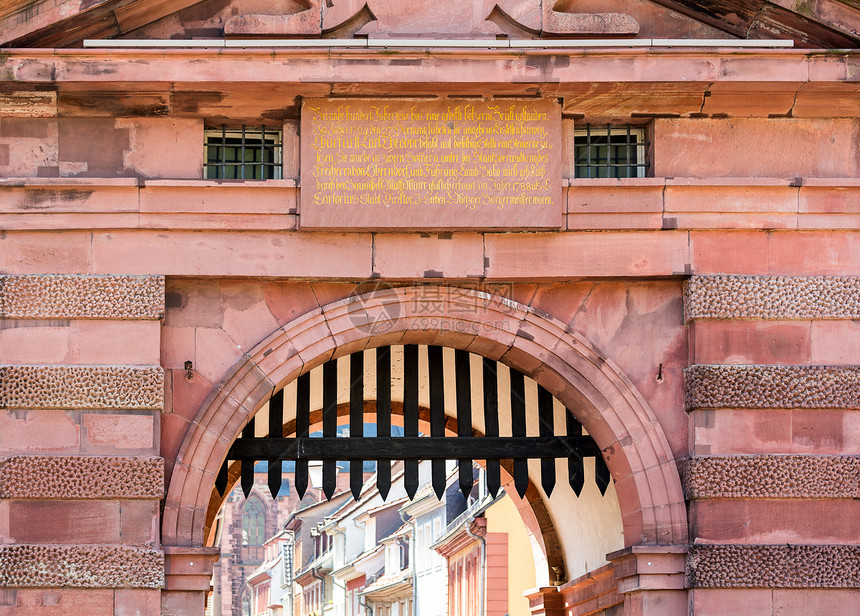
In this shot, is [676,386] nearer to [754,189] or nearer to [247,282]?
[754,189]

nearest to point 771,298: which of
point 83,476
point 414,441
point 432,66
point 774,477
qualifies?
→ point 774,477

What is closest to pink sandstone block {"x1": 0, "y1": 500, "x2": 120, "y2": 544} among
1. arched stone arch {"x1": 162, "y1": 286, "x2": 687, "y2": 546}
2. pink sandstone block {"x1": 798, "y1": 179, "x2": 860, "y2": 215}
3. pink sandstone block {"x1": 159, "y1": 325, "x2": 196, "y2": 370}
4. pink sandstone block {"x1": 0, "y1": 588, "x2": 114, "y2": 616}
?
pink sandstone block {"x1": 0, "y1": 588, "x2": 114, "y2": 616}

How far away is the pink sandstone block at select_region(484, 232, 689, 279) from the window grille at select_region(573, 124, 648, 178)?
2.19 ft

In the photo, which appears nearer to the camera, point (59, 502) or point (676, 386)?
point (59, 502)

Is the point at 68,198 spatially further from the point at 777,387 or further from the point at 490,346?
the point at 777,387

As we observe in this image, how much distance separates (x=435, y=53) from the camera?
1184 centimetres

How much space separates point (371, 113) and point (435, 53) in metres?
0.75

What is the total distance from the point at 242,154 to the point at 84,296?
69.6 inches

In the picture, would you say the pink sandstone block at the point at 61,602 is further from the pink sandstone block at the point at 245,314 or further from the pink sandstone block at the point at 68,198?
the pink sandstone block at the point at 68,198

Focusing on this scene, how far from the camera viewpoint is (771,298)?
12219mm

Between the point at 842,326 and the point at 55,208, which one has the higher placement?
the point at 55,208

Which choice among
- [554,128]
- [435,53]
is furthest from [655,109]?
[435,53]

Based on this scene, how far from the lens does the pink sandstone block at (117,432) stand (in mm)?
11711

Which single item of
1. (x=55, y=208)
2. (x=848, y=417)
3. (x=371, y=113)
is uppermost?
(x=371, y=113)
